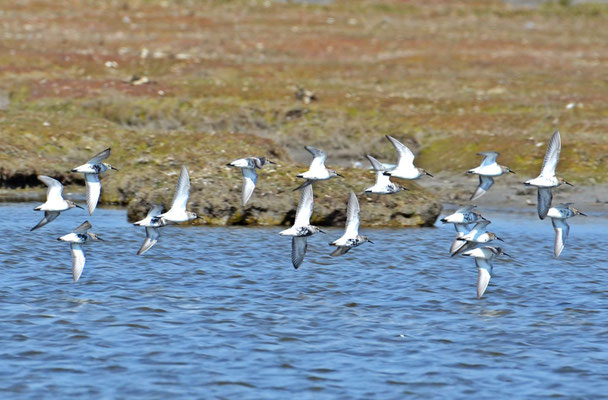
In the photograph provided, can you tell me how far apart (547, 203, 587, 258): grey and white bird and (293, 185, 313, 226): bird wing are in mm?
4974

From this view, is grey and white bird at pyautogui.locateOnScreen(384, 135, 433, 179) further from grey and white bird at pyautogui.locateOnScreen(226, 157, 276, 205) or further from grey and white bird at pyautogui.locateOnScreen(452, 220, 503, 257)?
grey and white bird at pyautogui.locateOnScreen(226, 157, 276, 205)

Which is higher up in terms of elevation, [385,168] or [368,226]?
[385,168]

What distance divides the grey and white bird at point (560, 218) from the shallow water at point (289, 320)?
45.1 inches

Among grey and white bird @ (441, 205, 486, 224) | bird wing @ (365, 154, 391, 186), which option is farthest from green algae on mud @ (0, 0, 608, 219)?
grey and white bird @ (441, 205, 486, 224)

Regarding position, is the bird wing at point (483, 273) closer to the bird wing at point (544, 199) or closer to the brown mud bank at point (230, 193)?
the bird wing at point (544, 199)

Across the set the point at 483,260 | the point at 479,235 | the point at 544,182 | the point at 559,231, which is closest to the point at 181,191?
the point at 479,235

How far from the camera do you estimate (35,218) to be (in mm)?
29031

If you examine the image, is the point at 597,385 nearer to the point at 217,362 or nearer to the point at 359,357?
the point at 359,357

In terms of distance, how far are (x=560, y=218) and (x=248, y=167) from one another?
266 inches

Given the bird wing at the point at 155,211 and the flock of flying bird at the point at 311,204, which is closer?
the bird wing at the point at 155,211

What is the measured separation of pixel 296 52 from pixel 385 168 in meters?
46.9

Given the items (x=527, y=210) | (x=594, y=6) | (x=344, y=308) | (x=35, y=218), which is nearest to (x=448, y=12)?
(x=594, y=6)

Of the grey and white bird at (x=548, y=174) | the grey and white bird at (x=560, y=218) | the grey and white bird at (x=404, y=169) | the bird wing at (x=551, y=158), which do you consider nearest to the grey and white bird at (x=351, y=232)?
the grey and white bird at (x=404, y=169)

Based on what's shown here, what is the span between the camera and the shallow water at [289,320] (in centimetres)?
1488
